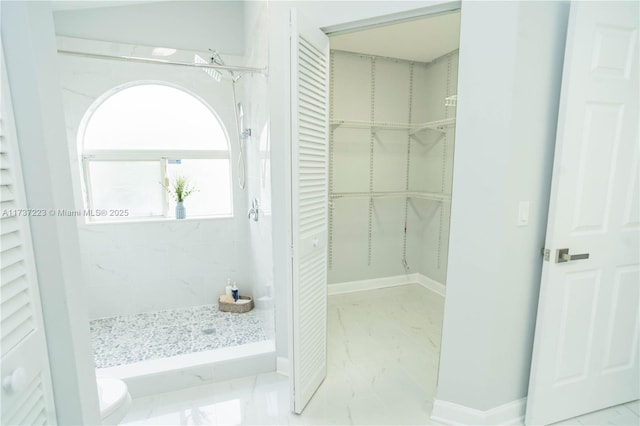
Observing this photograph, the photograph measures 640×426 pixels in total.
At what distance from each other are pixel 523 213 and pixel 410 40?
1.97 metres

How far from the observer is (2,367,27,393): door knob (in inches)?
26.5

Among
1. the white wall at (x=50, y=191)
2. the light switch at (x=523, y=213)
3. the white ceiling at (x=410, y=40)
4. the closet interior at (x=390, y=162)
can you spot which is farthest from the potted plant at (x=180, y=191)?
the light switch at (x=523, y=213)

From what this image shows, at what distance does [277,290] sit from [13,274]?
1553mm

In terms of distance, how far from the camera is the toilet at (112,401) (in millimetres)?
1325

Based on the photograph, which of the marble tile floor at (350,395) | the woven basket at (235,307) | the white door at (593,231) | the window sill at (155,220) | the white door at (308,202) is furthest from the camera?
the woven basket at (235,307)

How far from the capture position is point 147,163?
303 cm

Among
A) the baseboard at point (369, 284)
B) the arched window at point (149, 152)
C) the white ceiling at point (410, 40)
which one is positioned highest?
the white ceiling at point (410, 40)

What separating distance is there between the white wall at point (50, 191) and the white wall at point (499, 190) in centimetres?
154

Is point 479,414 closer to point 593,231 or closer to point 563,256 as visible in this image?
point 563,256

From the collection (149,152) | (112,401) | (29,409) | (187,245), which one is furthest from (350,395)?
(149,152)

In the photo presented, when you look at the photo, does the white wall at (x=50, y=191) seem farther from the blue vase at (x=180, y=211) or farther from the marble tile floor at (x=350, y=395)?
the blue vase at (x=180, y=211)

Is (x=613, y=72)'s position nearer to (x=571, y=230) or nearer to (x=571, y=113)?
(x=571, y=113)

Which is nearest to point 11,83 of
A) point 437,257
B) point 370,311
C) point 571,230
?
point 571,230

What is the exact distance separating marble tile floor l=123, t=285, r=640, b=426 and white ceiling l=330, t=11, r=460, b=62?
2.43 m
